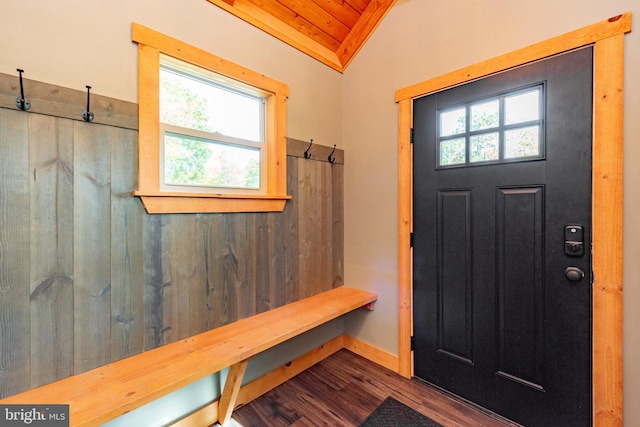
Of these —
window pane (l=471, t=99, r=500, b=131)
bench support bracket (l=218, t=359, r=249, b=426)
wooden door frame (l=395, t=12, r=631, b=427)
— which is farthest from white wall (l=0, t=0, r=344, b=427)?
wooden door frame (l=395, t=12, r=631, b=427)

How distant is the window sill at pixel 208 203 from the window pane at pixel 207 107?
431mm

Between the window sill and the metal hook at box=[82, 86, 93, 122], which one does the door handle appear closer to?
the window sill

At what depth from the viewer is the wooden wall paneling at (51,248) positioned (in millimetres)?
1158

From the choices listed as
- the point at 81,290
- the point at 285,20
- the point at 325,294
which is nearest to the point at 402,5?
the point at 285,20

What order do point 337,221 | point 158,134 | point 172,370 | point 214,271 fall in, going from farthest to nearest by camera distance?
point 337,221, point 214,271, point 158,134, point 172,370

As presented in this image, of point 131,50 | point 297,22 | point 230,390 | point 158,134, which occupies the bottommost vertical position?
point 230,390

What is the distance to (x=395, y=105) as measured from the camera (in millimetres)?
2123

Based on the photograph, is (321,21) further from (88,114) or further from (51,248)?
(51,248)

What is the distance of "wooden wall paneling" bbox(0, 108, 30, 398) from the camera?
1.10 metres

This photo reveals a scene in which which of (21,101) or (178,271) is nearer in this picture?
(21,101)

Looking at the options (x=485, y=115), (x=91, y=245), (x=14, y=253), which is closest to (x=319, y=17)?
(x=485, y=115)

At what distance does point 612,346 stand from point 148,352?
2315 millimetres

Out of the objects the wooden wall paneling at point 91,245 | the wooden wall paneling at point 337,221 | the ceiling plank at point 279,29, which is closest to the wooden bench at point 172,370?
the wooden wall paneling at point 91,245

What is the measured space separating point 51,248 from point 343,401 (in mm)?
1827
